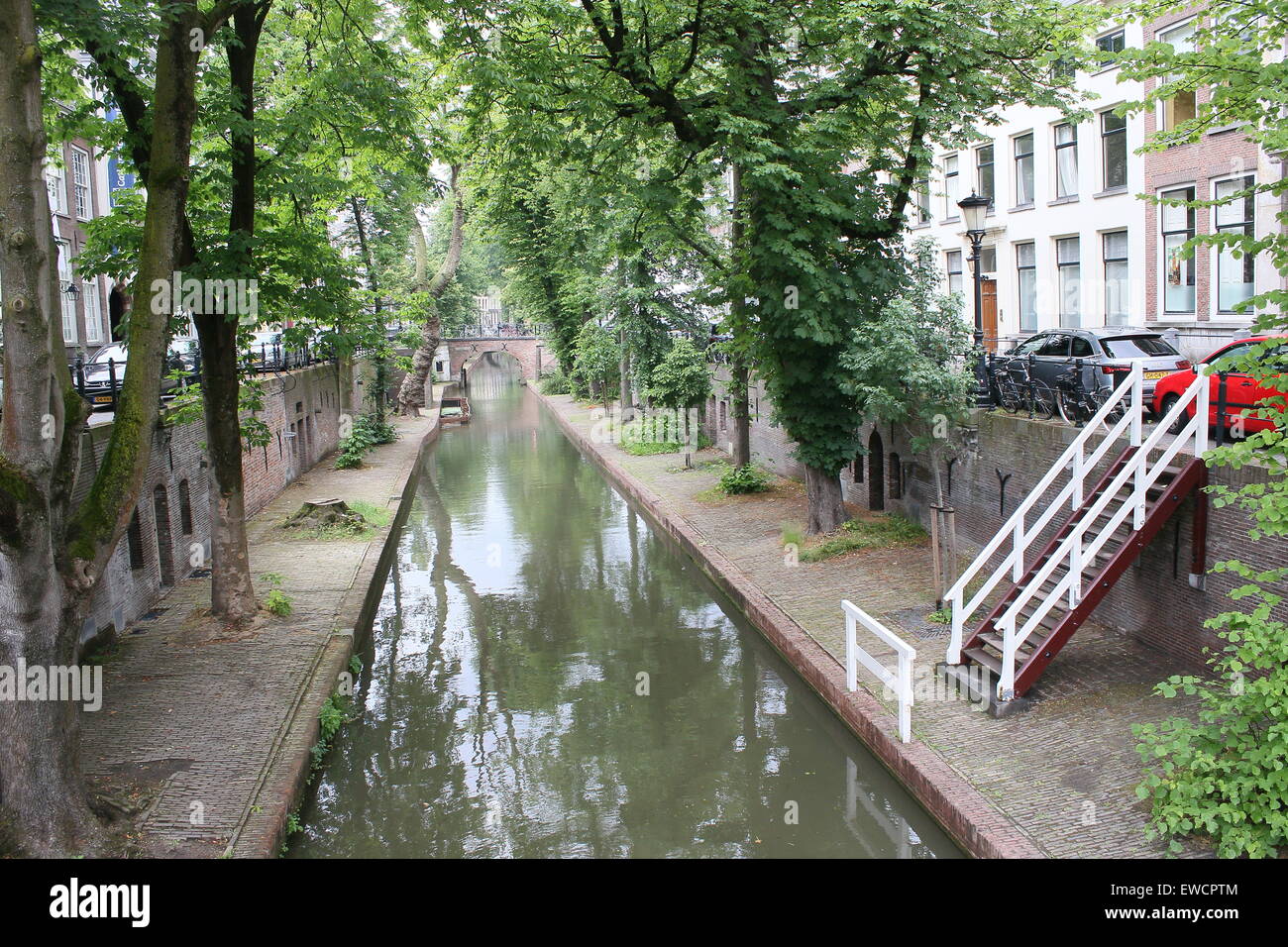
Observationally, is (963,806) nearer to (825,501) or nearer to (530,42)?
(825,501)

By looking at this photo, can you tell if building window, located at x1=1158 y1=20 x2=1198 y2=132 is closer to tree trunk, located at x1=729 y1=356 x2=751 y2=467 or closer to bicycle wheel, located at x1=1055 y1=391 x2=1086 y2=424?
tree trunk, located at x1=729 y1=356 x2=751 y2=467

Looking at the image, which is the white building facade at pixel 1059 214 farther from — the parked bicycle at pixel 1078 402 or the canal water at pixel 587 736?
the canal water at pixel 587 736

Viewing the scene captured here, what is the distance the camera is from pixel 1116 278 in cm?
2414

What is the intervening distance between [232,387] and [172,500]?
4.05m

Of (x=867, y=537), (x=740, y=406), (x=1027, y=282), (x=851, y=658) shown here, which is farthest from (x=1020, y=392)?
(x=1027, y=282)

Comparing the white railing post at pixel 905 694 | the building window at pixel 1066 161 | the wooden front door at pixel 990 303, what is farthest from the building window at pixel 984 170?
the white railing post at pixel 905 694

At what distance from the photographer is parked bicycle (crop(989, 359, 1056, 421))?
14.1 meters

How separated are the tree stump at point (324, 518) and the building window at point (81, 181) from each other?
48.0ft

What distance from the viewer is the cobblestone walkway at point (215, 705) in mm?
8195

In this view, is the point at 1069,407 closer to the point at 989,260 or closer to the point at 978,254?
the point at 978,254

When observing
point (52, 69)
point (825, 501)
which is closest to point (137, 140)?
point (52, 69)

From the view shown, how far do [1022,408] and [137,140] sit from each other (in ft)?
38.5
